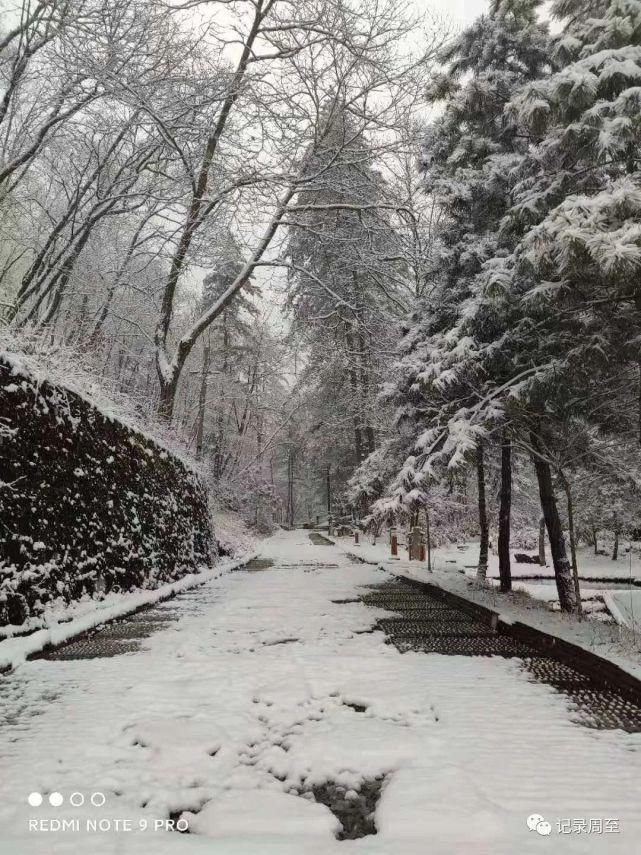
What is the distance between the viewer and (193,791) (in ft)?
7.76

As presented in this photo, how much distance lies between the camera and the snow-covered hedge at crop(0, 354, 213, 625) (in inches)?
207

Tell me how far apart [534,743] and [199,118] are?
1155 centimetres

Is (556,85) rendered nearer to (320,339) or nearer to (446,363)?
(446,363)

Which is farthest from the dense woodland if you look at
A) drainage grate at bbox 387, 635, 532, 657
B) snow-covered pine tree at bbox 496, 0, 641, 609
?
drainage grate at bbox 387, 635, 532, 657

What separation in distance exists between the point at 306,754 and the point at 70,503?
4.81m

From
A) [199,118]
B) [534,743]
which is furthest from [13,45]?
[534,743]

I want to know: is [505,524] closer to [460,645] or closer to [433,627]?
[433,627]

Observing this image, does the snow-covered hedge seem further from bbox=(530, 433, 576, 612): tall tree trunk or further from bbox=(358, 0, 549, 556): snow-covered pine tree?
bbox=(530, 433, 576, 612): tall tree trunk

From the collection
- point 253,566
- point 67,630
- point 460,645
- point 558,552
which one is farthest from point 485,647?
point 253,566

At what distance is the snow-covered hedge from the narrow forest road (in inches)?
42.5

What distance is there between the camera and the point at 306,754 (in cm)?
277

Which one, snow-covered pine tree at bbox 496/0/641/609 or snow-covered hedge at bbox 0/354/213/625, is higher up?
snow-covered pine tree at bbox 496/0/641/609

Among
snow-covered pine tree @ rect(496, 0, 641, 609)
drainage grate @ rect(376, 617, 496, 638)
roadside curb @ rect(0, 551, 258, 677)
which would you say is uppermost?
snow-covered pine tree @ rect(496, 0, 641, 609)

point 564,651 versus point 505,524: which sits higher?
point 505,524
